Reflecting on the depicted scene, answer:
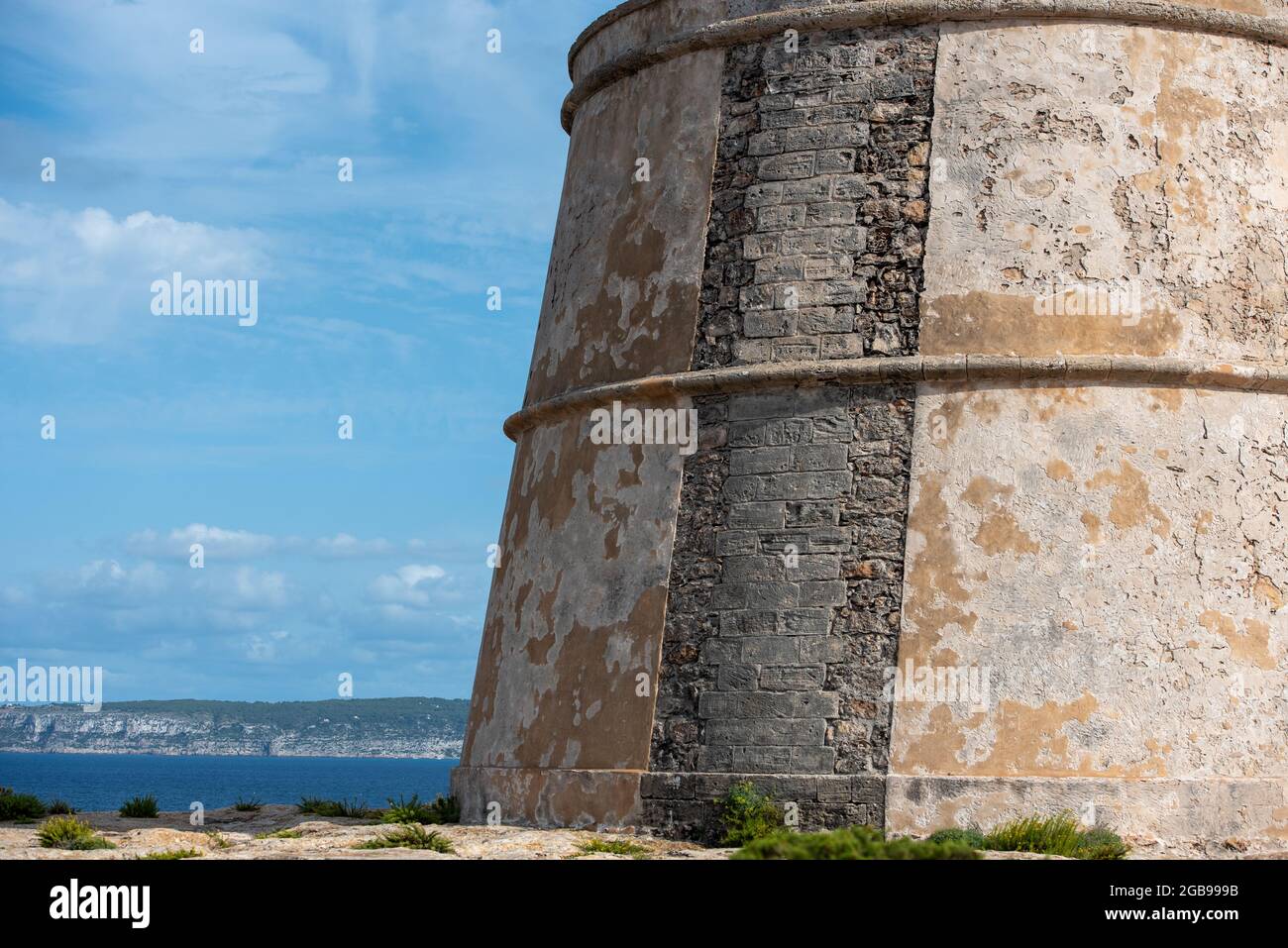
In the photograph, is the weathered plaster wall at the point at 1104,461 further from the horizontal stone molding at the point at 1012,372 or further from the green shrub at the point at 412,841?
the green shrub at the point at 412,841

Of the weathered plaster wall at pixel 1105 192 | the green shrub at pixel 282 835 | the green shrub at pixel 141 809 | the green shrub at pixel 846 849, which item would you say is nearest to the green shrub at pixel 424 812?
the green shrub at pixel 282 835

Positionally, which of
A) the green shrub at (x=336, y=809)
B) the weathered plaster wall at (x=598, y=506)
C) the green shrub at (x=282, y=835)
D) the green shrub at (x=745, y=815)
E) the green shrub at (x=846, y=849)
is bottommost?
the green shrub at (x=336, y=809)

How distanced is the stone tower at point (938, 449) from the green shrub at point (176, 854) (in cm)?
244

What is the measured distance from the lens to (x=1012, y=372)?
421 inches

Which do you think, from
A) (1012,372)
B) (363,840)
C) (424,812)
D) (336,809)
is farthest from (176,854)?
(1012,372)

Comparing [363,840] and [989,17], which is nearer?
[363,840]

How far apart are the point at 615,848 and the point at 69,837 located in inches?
144

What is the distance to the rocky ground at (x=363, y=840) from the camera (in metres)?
9.72

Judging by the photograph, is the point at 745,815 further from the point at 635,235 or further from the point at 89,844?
the point at 635,235

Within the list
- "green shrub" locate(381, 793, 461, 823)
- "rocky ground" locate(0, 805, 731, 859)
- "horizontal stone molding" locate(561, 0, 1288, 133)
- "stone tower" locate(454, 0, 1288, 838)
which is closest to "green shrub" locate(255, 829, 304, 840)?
"rocky ground" locate(0, 805, 731, 859)

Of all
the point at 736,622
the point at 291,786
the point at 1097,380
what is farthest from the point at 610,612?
the point at 291,786

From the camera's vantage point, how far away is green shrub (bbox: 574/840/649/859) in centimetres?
988
